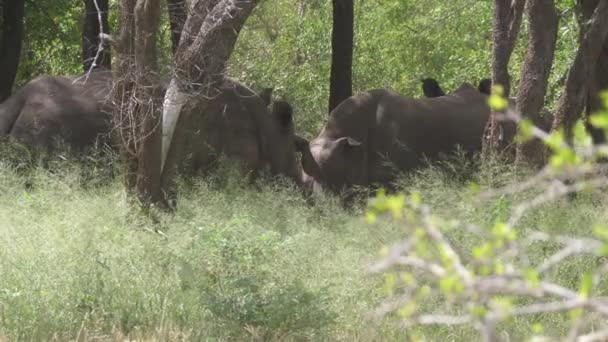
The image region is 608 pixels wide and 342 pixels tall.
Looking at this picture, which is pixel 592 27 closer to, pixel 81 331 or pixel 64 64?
pixel 81 331

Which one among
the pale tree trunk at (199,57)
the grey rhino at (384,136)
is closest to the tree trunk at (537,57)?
the pale tree trunk at (199,57)

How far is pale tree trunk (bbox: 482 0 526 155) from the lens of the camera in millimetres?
11359

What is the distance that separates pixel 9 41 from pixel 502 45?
7.39m

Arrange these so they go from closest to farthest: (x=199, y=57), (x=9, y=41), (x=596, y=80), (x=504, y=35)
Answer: (x=199, y=57) < (x=504, y=35) < (x=596, y=80) < (x=9, y=41)

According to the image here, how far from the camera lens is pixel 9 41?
15742 millimetres

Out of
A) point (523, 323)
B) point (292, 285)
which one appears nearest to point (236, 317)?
point (292, 285)

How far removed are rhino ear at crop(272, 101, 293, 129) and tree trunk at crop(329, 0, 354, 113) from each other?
2.04 m

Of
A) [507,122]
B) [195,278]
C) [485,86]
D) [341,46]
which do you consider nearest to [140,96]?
[195,278]

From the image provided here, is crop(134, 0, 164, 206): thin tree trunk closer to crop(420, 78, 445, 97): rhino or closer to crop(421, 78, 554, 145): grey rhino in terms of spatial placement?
crop(421, 78, 554, 145): grey rhino

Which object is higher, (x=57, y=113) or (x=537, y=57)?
(x=537, y=57)

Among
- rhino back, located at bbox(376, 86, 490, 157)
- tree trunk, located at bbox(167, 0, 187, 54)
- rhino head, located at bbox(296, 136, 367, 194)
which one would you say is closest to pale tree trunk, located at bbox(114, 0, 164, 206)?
tree trunk, located at bbox(167, 0, 187, 54)

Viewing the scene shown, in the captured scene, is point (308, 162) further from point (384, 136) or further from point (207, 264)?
point (207, 264)

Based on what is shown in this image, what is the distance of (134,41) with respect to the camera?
875 centimetres

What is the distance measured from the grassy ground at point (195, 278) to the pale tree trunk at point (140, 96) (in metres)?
0.62
